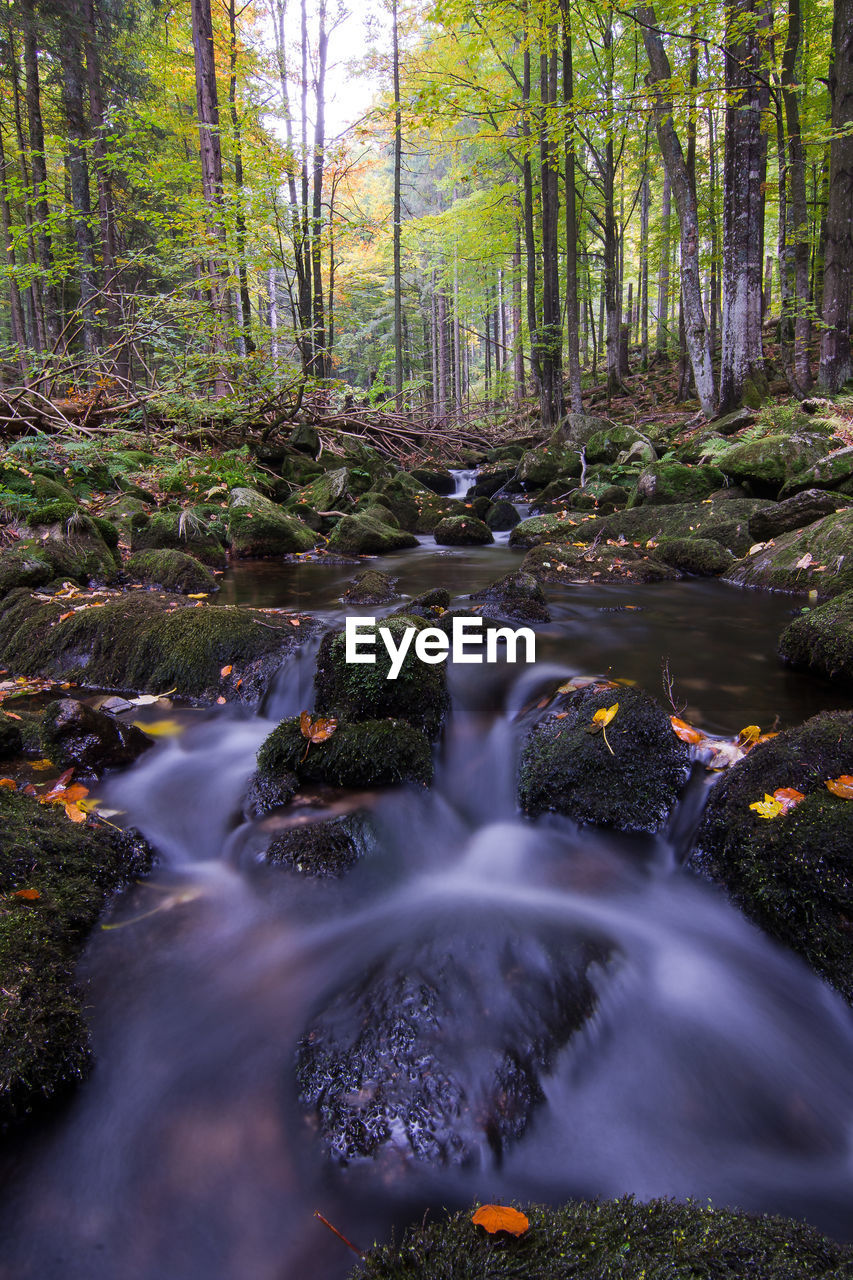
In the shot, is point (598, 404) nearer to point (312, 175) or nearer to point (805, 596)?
point (312, 175)

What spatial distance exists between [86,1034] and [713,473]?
9.70m

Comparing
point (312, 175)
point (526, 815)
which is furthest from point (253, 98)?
point (526, 815)

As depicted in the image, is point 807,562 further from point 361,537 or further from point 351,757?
point 361,537

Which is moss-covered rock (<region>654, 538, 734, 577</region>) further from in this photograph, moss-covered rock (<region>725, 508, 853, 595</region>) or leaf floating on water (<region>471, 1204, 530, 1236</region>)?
leaf floating on water (<region>471, 1204, 530, 1236</region>)

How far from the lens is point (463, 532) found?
407 inches

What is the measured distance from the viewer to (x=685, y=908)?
2918 mm

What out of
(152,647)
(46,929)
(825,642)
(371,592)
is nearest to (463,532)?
(371,592)

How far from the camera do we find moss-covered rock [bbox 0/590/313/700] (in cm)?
484

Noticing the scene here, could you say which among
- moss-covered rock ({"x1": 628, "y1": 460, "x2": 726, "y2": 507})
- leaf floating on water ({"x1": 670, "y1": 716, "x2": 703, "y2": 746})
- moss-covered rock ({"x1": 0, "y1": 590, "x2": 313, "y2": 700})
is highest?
moss-covered rock ({"x1": 628, "y1": 460, "x2": 726, "y2": 507})

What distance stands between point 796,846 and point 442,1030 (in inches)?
61.4

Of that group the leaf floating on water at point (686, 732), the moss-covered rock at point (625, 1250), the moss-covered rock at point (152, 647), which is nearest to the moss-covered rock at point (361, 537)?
the moss-covered rock at point (152, 647)

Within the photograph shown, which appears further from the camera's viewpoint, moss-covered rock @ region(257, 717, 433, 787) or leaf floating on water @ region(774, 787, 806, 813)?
moss-covered rock @ region(257, 717, 433, 787)

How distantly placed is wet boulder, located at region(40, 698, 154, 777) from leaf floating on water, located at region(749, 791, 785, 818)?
3443 millimetres

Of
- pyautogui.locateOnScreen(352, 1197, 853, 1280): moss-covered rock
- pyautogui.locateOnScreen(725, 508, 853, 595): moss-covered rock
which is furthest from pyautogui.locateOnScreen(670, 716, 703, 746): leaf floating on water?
pyautogui.locateOnScreen(725, 508, 853, 595): moss-covered rock
